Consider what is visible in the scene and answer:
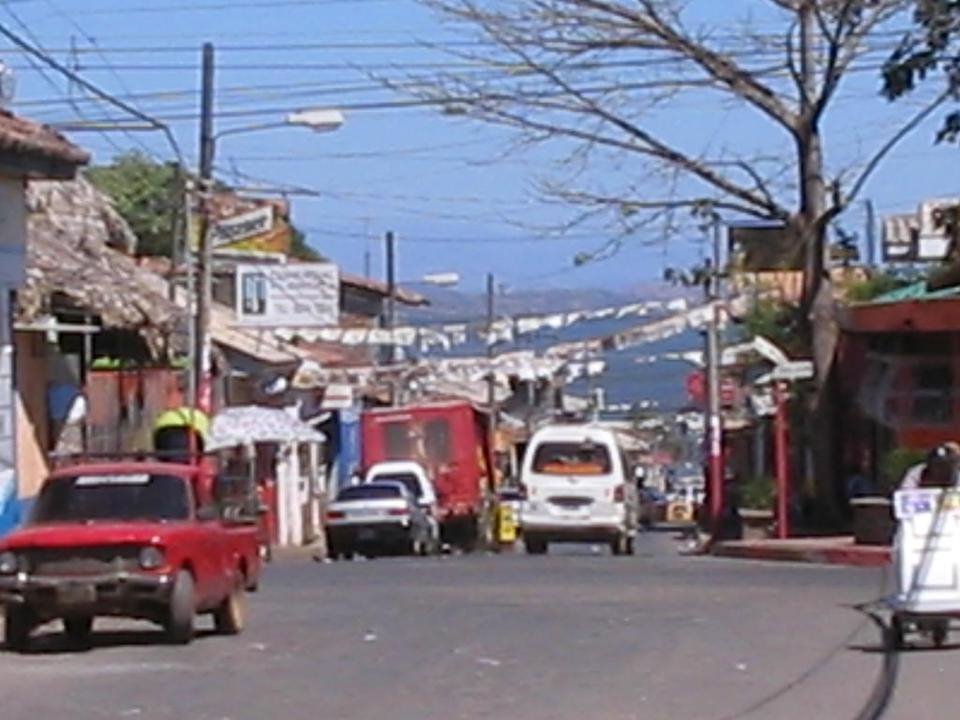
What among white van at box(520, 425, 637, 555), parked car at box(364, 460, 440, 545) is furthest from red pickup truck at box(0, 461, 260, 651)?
parked car at box(364, 460, 440, 545)

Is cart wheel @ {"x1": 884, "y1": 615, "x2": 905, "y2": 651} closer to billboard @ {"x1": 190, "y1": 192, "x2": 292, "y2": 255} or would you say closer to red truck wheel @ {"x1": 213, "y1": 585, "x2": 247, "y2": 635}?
red truck wheel @ {"x1": 213, "y1": 585, "x2": 247, "y2": 635}

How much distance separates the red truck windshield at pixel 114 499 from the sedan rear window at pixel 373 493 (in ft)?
87.1

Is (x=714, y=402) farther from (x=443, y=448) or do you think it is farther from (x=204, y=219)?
(x=204, y=219)

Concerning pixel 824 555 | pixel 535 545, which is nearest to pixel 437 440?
pixel 535 545

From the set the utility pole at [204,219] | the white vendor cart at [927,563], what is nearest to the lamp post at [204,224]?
the utility pole at [204,219]

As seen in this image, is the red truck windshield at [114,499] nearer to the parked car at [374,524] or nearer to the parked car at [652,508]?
the parked car at [374,524]

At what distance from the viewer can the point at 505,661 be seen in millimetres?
20453

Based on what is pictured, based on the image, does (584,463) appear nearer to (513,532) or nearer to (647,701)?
(513,532)

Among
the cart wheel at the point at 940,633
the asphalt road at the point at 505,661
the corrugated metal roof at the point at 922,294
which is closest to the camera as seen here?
the asphalt road at the point at 505,661

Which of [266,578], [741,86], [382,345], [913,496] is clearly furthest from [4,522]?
[382,345]

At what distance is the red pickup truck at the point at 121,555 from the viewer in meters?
21.4

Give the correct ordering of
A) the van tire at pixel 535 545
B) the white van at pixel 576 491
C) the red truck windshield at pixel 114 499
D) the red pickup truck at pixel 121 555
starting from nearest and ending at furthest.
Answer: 1. the red pickup truck at pixel 121 555
2. the red truck windshield at pixel 114 499
3. the white van at pixel 576 491
4. the van tire at pixel 535 545

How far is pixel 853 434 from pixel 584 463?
511 centimetres

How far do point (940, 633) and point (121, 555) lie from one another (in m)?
6.80
